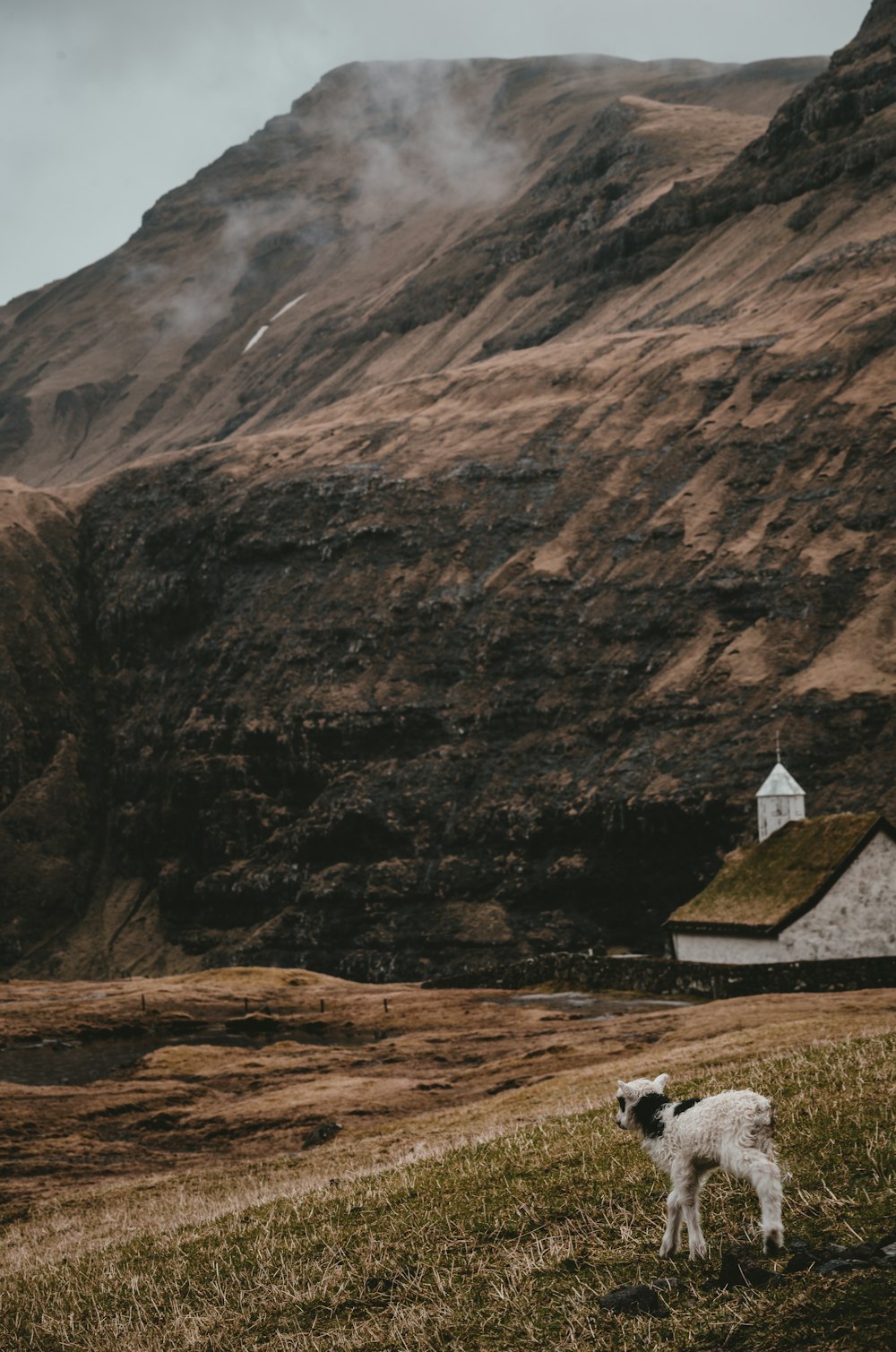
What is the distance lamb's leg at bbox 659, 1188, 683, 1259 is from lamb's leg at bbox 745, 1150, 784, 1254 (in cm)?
88

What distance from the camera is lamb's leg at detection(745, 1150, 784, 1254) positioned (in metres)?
10.7

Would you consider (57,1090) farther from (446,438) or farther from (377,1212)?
(446,438)

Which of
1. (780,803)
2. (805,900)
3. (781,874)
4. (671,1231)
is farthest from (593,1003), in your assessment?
(671,1231)

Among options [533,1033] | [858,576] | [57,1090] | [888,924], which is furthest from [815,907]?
[858,576]

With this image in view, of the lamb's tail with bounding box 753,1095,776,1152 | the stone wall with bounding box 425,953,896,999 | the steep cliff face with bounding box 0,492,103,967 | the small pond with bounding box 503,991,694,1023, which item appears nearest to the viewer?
the lamb's tail with bounding box 753,1095,776,1152

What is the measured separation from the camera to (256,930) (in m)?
107

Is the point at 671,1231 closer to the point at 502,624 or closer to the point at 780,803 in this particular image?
the point at 780,803

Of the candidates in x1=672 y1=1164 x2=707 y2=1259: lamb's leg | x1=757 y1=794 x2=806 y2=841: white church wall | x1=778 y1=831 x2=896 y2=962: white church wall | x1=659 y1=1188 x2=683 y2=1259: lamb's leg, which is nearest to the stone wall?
x1=778 y1=831 x2=896 y2=962: white church wall

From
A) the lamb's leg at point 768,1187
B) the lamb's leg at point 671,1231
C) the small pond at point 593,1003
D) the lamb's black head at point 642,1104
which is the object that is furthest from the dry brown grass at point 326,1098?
the lamb's leg at point 768,1187

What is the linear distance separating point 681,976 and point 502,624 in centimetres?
5732

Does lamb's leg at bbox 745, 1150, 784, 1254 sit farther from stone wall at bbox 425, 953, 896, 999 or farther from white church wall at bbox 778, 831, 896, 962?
white church wall at bbox 778, 831, 896, 962

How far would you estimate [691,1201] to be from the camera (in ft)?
37.3

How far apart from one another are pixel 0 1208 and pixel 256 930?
77987 mm

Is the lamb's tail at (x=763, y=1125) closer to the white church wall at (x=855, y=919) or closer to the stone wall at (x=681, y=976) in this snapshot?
the stone wall at (x=681, y=976)
